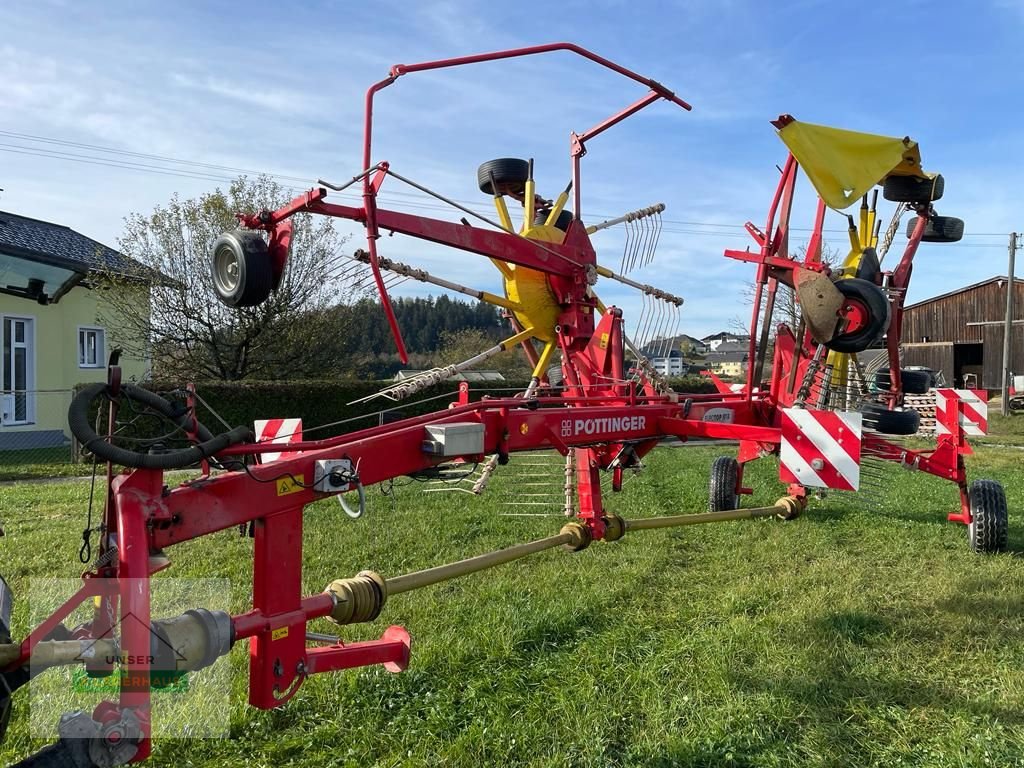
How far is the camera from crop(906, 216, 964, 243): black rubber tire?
21.5 feet

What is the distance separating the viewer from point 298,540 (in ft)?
9.35

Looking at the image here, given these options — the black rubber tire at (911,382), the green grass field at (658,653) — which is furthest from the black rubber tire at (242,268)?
the black rubber tire at (911,382)

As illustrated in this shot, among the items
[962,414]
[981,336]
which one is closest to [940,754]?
[962,414]

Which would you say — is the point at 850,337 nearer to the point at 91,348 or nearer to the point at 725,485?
the point at 725,485

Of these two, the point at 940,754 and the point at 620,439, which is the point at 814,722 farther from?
the point at 620,439

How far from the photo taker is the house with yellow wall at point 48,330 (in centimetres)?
1595

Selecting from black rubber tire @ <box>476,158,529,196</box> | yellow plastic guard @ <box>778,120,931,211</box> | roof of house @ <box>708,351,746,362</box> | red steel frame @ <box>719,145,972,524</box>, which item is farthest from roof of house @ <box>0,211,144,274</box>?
roof of house @ <box>708,351,746,362</box>

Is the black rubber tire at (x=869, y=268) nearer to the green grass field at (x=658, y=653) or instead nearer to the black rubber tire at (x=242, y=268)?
the green grass field at (x=658, y=653)

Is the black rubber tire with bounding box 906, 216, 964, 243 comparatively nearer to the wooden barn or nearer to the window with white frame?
the window with white frame

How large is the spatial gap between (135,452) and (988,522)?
6532mm

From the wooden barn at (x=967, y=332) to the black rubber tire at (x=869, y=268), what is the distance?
29.0m

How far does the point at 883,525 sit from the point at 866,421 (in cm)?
170

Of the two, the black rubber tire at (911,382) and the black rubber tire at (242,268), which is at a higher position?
the black rubber tire at (242,268)

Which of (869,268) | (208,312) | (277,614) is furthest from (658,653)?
(208,312)
